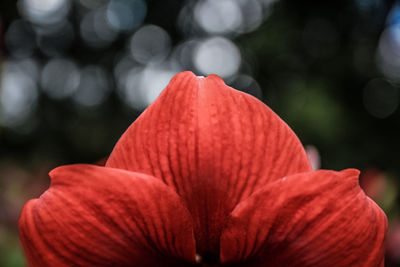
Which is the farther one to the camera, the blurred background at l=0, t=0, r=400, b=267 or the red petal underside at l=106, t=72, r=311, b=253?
the blurred background at l=0, t=0, r=400, b=267

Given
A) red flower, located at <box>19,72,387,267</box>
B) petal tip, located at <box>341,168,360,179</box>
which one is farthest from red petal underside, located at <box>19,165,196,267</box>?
petal tip, located at <box>341,168,360,179</box>

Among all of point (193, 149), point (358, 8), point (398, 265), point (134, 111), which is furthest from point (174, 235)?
point (134, 111)

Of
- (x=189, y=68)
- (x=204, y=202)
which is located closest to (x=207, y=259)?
(x=204, y=202)

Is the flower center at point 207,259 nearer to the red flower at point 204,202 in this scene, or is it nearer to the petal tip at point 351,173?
the red flower at point 204,202

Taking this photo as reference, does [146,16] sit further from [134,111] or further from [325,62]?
[325,62]

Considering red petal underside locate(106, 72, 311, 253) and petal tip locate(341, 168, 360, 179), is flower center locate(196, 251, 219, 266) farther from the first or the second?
petal tip locate(341, 168, 360, 179)

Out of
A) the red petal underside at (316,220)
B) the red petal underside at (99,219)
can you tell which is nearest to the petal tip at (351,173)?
the red petal underside at (316,220)

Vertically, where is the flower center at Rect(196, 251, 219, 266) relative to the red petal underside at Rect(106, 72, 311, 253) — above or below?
below
